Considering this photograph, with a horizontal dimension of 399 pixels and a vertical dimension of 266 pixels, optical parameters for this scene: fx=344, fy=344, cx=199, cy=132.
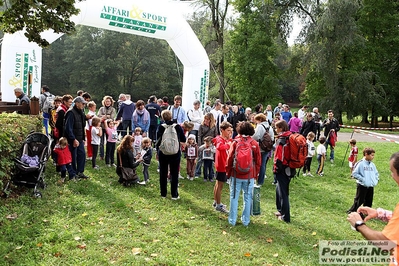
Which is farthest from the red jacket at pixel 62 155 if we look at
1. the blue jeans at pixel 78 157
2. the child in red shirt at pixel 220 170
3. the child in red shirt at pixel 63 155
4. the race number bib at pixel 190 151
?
the child in red shirt at pixel 220 170

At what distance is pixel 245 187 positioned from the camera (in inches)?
228

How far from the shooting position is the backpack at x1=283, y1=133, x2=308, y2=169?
5918 mm

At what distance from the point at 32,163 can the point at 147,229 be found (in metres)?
2.63

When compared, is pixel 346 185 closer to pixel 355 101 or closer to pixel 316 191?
pixel 316 191

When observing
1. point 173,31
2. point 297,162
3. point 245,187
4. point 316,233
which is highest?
point 173,31

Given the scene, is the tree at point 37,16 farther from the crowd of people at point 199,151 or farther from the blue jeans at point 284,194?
the blue jeans at point 284,194

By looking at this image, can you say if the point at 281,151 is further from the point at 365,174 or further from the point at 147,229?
the point at 147,229

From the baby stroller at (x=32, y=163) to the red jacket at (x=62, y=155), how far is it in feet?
1.22

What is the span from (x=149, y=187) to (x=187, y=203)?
1235 mm

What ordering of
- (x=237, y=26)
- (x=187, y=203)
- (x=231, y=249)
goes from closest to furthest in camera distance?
1. (x=231, y=249)
2. (x=187, y=203)
3. (x=237, y=26)

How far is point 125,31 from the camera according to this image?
41.7 feet

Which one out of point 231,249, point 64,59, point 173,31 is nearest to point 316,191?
point 231,249

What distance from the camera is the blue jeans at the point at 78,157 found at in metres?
7.49

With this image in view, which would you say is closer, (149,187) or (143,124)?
(149,187)
